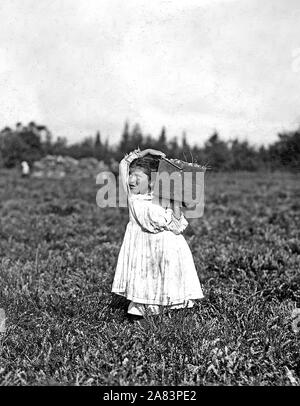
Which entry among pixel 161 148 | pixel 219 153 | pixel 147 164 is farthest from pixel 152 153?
pixel 219 153

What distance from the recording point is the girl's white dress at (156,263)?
479 cm

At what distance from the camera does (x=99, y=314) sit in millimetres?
5277

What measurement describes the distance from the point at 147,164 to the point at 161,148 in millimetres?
30729

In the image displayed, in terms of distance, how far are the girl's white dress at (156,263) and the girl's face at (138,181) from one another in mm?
89

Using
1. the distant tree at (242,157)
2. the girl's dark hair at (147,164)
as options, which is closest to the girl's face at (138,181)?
the girl's dark hair at (147,164)

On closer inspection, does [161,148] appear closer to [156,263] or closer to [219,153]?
[219,153]

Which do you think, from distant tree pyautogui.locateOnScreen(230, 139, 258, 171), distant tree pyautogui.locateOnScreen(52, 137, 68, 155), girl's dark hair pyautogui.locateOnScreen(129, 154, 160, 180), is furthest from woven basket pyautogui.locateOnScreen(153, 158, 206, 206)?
distant tree pyautogui.locateOnScreen(52, 137, 68, 155)

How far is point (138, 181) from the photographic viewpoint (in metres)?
4.93

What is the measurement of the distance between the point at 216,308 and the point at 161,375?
1716mm

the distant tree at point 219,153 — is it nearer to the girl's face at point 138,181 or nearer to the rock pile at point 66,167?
the rock pile at point 66,167

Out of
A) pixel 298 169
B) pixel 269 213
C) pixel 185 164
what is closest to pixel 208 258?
pixel 185 164

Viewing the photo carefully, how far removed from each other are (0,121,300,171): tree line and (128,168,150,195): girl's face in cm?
2758

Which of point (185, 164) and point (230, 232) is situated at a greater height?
point (185, 164)
